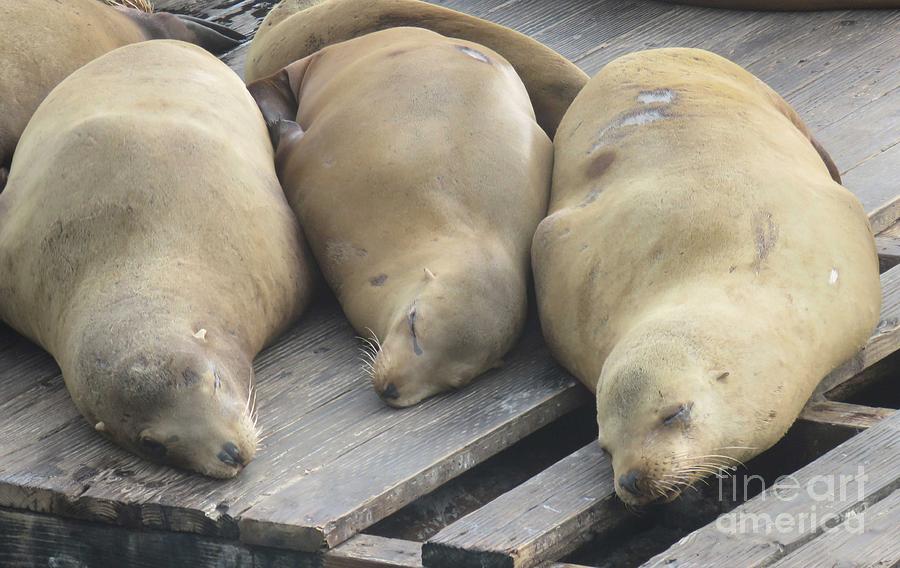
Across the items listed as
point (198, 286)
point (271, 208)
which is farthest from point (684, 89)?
point (198, 286)

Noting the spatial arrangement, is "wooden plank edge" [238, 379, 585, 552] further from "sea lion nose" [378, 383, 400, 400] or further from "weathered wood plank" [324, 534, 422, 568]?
"sea lion nose" [378, 383, 400, 400]

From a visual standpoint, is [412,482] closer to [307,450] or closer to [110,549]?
[307,450]

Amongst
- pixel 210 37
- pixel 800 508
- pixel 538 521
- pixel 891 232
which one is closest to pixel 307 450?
pixel 538 521

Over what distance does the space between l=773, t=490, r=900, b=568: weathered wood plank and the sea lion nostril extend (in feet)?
3.93

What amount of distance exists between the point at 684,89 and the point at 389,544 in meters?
1.73

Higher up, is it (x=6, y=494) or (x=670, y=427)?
(x=670, y=427)

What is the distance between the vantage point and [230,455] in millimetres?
3525

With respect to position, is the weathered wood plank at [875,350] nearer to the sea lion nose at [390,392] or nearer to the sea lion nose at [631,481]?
the sea lion nose at [631,481]

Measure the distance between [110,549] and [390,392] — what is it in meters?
0.78

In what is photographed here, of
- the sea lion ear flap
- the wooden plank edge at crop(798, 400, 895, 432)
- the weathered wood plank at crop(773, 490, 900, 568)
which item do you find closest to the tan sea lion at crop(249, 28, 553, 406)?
the wooden plank edge at crop(798, 400, 895, 432)

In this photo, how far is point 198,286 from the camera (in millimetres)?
3928

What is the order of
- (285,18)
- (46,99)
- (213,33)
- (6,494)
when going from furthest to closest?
(213,33)
(285,18)
(46,99)
(6,494)

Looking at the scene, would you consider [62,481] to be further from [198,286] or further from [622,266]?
[622,266]

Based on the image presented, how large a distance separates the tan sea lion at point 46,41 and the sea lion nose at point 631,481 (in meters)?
2.60
